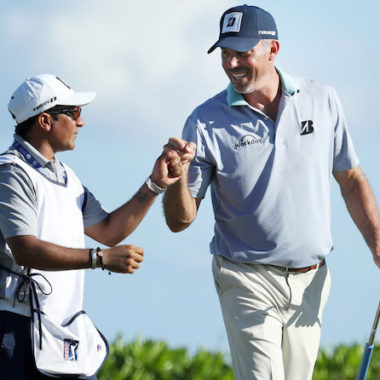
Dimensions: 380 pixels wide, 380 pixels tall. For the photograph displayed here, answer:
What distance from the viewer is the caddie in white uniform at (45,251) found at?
423 cm

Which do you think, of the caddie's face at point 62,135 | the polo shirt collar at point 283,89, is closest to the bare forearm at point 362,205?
the polo shirt collar at point 283,89

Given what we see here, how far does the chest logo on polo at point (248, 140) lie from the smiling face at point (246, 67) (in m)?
0.28

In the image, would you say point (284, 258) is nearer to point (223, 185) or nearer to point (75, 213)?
point (223, 185)

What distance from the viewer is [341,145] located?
19.1 feet

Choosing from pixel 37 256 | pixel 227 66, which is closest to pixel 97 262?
pixel 37 256

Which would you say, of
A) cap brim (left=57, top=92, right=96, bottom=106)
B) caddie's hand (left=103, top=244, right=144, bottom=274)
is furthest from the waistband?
cap brim (left=57, top=92, right=96, bottom=106)

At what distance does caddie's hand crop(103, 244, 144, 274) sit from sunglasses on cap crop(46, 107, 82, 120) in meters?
0.79

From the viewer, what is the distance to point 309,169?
5.48 metres

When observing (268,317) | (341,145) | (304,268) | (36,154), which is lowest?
(268,317)

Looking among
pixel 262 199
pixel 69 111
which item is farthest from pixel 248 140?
pixel 69 111

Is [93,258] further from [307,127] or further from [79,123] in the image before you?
[307,127]

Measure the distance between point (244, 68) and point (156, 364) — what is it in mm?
3651

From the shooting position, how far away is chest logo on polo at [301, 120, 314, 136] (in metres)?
5.57

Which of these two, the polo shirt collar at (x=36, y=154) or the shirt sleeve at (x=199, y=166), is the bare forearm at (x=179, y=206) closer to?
the shirt sleeve at (x=199, y=166)
